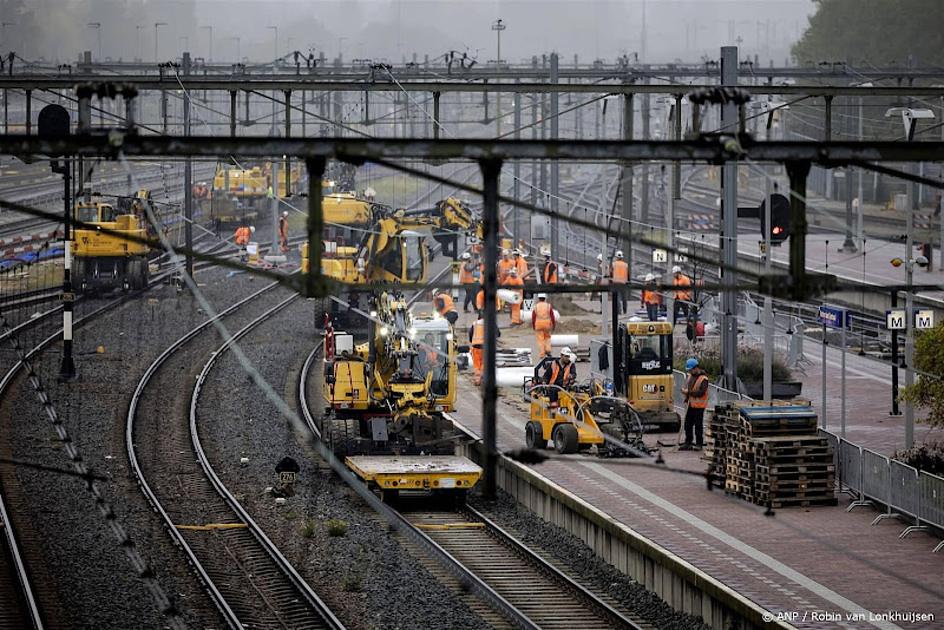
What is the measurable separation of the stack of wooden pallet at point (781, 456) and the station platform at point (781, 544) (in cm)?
24

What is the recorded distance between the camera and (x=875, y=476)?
2080 centimetres

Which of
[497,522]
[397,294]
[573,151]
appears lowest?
[497,522]

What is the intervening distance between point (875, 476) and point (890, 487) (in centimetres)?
47

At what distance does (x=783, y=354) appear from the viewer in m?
36.1

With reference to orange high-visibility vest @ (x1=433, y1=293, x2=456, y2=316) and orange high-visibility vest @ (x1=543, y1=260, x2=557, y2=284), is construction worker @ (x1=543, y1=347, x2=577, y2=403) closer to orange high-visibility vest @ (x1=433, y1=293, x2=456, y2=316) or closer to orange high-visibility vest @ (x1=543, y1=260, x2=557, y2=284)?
orange high-visibility vest @ (x1=433, y1=293, x2=456, y2=316)

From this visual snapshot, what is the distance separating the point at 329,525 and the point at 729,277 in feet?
35.2

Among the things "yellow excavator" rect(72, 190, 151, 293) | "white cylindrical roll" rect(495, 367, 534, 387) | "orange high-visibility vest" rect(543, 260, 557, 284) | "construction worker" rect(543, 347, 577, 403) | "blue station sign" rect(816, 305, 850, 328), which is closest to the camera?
"blue station sign" rect(816, 305, 850, 328)

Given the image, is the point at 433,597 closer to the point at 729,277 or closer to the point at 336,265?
the point at 729,277

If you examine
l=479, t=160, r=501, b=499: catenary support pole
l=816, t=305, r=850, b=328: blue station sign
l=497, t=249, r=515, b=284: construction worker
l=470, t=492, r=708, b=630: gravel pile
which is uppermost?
l=479, t=160, r=501, b=499: catenary support pole

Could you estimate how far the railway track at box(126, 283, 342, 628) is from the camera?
17156mm

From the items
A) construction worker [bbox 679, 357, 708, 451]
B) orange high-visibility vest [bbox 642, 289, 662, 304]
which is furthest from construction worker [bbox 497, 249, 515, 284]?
construction worker [bbox 679, 357, 708, 451]

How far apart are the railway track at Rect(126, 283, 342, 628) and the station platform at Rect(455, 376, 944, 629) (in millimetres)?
3355

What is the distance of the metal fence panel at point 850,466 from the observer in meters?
21.3

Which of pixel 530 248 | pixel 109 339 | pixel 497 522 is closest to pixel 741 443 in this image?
pixel 497 522
